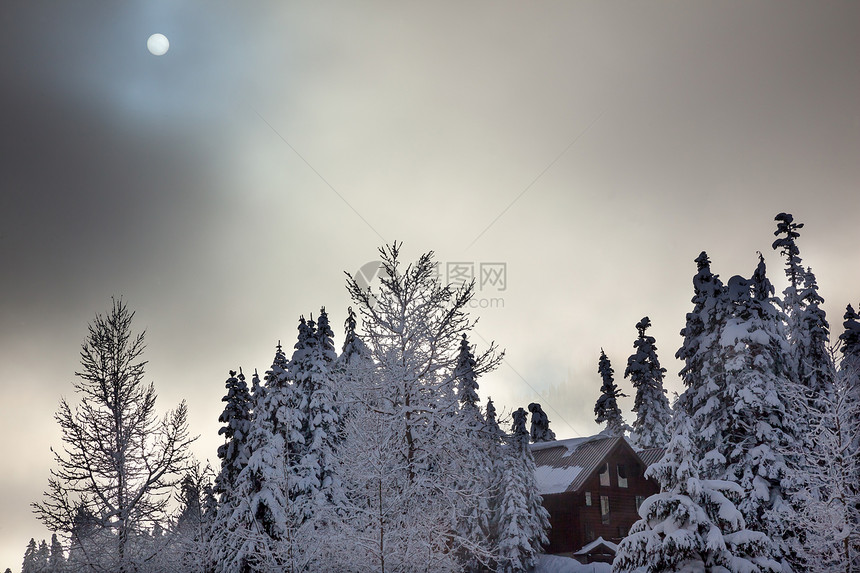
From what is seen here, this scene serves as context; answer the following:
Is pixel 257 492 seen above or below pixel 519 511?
above

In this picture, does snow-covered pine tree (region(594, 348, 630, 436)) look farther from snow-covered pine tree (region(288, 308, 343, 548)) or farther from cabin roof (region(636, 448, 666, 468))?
snow-covered pine tree (region(288, 308, 343, 548))

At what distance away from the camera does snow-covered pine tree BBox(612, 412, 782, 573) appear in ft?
51.9

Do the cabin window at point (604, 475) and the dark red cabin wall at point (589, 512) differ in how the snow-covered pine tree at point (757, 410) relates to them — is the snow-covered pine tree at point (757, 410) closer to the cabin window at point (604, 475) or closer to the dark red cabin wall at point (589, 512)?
the dark red cabin wall at point (589, 512)

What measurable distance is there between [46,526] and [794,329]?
126ft

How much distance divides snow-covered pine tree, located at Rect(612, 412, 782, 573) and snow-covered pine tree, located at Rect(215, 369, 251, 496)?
86.6 feet

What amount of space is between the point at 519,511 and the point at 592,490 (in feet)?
37.3

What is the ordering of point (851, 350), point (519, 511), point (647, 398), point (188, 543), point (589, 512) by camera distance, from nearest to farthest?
point (188, 543), point (851, 350), point (519, 511), point (589, 512), point (647, 398)

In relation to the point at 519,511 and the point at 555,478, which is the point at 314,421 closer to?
the point at 519,511

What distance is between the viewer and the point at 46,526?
19406 mm

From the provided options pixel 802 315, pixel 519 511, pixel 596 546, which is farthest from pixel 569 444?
pixel 802 315

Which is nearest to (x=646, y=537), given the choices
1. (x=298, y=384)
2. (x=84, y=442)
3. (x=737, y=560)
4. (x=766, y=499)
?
(x=737, y=560)

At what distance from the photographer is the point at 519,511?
42.0 metres

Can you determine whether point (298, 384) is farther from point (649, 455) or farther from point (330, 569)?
point (649, 455)

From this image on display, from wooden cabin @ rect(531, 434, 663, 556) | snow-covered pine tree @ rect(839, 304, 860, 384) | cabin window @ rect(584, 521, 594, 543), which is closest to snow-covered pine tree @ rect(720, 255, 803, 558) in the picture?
snow-covered pine tree @ rect(839, 304, 860, 384)
